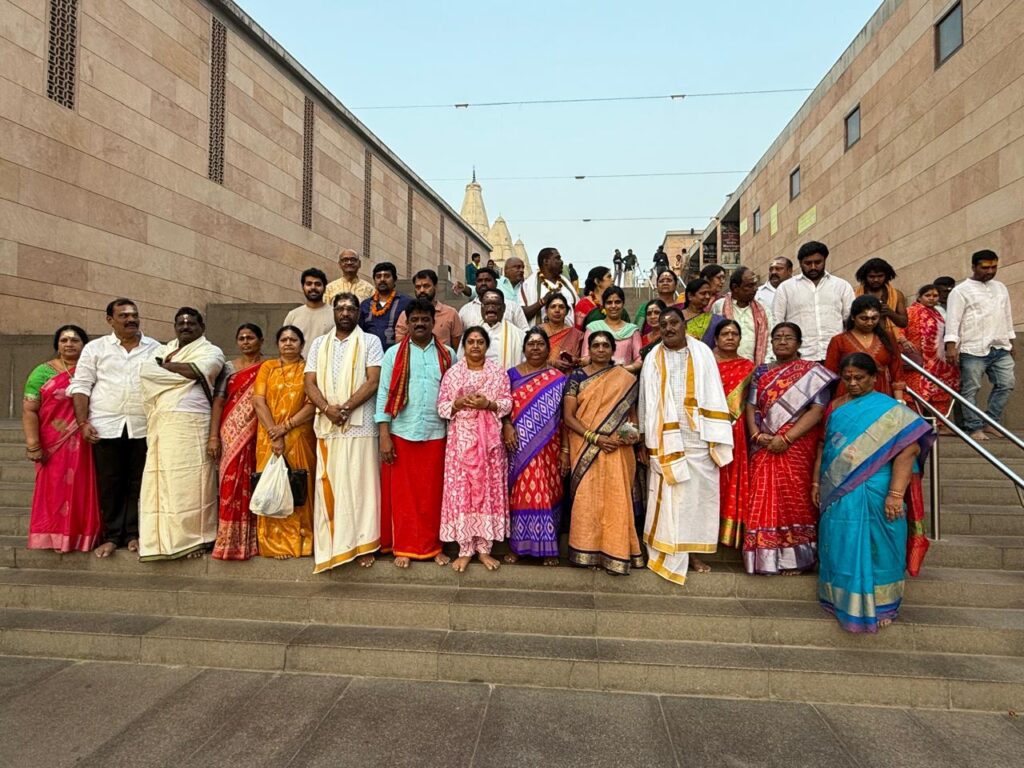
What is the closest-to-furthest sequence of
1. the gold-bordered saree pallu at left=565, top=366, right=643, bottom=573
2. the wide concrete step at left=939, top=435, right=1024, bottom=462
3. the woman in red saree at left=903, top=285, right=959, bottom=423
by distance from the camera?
1. the gold-bordered saree pallu at left=565, top=366, right=643, bottom=573
2. the wide concrete step at left=939, top=435, right=1024, bottom=462
3. the woman in red saree at left=903, top=285, right=959, bottom=423

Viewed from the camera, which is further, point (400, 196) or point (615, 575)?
point (400, 196)

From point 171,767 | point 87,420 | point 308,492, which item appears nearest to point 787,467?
point 308,492

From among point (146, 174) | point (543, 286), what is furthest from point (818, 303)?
point (146, 174)

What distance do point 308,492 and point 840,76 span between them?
51.5 ft

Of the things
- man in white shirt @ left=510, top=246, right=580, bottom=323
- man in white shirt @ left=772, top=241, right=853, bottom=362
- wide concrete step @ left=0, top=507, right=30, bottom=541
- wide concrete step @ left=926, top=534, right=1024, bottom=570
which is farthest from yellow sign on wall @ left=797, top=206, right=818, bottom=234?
wide concrete step @ left=0, top=507, right=30, bottom=541

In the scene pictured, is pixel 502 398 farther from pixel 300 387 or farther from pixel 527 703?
pixel 527 703

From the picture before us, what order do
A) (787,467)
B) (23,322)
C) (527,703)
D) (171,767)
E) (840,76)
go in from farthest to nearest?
(840,76)
(23,322)
(787,467)
(527,703)
(171,767)

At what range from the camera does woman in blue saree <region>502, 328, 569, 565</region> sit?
374 centimetres

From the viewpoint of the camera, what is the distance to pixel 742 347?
4590 millimetres

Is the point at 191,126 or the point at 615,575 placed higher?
the point at 191,126

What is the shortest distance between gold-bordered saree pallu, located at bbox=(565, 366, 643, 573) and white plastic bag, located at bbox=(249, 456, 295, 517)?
Answer: 186cm

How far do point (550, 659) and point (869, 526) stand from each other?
1.87m

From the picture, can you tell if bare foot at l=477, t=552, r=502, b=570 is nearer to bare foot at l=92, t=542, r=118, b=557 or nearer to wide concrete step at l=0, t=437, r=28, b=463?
bare foot at l=92, t=542, r=118, b=557

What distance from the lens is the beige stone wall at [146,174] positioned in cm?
779
